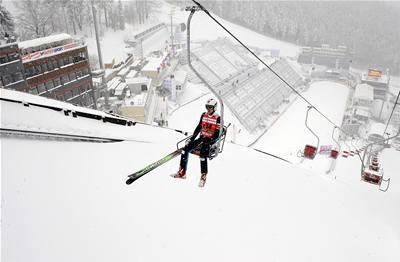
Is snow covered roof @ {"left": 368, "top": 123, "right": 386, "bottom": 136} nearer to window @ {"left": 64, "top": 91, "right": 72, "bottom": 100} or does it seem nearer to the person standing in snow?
window @ {"left": 64, "top": 91, "right": 72, "bottom": 100}

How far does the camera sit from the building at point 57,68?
29.1 metres

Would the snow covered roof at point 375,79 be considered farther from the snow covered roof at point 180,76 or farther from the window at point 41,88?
the window at point 41,88

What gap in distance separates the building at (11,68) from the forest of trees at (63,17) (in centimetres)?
2782

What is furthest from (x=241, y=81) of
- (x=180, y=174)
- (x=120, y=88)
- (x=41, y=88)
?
(x=180, y=174)

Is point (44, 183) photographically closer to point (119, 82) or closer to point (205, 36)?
→ point (119, 82)

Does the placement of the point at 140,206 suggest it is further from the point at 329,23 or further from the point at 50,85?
the point at 329,23

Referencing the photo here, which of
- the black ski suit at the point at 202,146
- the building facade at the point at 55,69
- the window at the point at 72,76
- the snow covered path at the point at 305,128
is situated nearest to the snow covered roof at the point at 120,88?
the building facade at the point at 55,69

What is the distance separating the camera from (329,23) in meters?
145

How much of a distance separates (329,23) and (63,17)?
12170cm

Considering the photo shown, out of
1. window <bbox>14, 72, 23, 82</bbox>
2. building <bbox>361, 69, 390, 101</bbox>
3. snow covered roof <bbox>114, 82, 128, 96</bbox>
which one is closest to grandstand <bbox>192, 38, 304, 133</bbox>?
building <bbox>361, 69, 390, 101</bbox>

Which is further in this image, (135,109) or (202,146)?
(135,109)

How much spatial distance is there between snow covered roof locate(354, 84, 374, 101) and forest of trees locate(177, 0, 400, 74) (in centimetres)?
4721

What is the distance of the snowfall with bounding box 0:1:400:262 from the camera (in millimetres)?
7785

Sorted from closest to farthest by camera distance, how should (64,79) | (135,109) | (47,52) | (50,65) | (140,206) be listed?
(140,206), (47,52), (50,65), (64,79), (135,109)
